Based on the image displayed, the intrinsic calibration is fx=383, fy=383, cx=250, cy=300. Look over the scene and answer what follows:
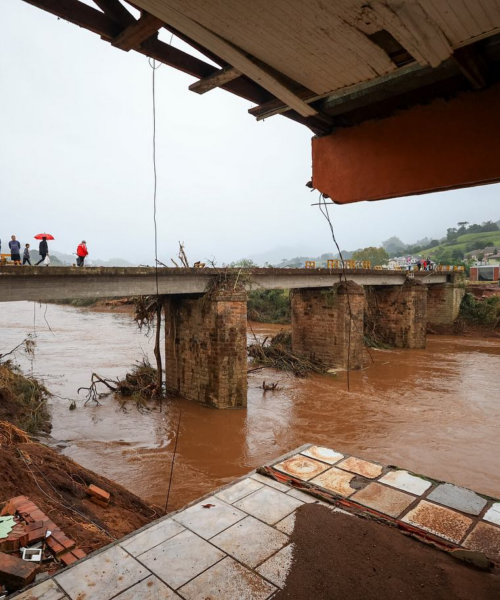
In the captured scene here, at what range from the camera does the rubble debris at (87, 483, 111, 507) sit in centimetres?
498

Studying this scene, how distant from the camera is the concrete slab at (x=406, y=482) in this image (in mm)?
4155

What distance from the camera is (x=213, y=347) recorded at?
32.7 ft

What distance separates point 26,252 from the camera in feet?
43.6

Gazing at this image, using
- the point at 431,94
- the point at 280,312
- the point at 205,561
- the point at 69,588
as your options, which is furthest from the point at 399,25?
the point at 280,312

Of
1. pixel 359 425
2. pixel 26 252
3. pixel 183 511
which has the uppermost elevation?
pixel 26 252

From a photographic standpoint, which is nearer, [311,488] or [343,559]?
[343,559]

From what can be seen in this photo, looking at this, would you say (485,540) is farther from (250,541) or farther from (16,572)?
(16,572)

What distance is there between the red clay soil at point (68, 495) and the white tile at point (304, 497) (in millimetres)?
1954

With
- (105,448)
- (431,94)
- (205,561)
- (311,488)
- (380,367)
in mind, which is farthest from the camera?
(380,367)

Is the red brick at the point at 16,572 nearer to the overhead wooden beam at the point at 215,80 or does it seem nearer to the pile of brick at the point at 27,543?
the pile of brick at the point at 27,543

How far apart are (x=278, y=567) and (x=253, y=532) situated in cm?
48

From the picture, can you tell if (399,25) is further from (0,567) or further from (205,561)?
(0,567)

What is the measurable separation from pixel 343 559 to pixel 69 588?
81.5 inches

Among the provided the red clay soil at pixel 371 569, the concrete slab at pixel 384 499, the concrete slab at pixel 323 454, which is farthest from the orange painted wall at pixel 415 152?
the concrete slab at pixel 323 454
